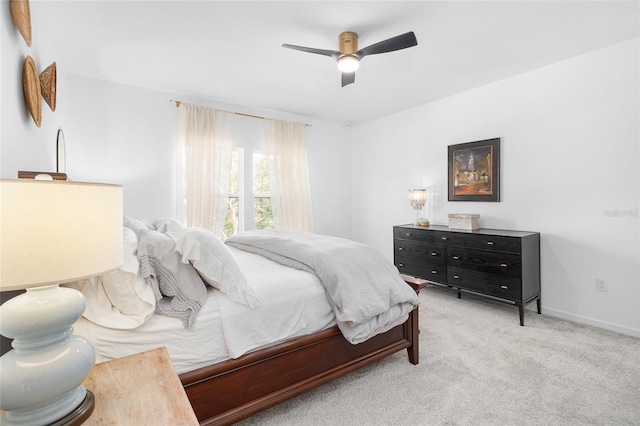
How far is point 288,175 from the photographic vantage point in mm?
4633

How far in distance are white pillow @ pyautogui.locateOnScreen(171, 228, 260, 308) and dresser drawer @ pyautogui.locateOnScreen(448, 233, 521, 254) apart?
255 centimetres

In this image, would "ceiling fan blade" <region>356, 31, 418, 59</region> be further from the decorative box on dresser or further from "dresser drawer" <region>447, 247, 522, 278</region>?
"dresser drawer" <region>447, 247, 522, 278</region>

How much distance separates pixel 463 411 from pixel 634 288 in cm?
219

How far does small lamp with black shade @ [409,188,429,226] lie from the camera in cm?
410

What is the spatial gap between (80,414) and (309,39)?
271 centimetres

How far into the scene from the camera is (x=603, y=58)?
2.80 m

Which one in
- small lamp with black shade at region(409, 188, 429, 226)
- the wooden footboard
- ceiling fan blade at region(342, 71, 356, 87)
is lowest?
the wooden footboard

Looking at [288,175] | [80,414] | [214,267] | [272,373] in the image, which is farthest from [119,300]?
[288,175]

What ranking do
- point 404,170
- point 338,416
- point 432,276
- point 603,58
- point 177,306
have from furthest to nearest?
point 404,170 → point 432,276 → point 603,58 → point 338,416 → point 177,306

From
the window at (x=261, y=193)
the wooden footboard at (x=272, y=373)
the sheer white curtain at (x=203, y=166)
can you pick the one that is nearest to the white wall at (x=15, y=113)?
the wooden footboard at (x=272, y=373)

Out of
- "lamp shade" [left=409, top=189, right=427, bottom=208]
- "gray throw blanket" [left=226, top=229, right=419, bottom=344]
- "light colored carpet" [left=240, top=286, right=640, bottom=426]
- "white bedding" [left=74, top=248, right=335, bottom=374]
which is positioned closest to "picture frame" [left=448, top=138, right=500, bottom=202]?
"lamp shade" [left=409, top=189, right=427, bottom=208]

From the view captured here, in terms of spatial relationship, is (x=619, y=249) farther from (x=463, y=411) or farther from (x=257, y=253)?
(x=257, y=253)

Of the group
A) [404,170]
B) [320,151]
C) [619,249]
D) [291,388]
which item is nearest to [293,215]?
[320,151]

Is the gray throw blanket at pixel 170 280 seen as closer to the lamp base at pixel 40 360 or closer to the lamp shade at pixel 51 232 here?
the lamp base at pixel 40 360
